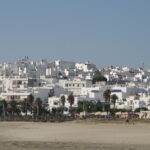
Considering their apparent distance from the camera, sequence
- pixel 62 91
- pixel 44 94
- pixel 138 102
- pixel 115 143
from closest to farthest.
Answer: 1. pixel 115 143
2. pixel 138 102
3. pixel 44 94
4. pixel 62 91

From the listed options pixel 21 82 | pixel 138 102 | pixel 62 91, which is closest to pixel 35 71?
pixel 21 82

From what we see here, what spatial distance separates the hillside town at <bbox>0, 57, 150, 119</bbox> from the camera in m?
85.2

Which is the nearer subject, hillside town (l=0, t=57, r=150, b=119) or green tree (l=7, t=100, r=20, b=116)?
green tree (l=7, t=100, r=20, b=116)

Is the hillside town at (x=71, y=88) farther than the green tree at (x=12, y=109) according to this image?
Yes

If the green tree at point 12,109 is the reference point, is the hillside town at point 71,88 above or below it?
above

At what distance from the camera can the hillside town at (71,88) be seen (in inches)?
3354

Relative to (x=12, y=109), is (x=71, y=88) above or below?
above

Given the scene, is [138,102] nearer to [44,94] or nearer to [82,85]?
[44,94]

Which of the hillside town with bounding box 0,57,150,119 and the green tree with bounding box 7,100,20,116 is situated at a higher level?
the hillside town with bounding box 0,57,150,119

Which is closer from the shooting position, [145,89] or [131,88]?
[131,88]

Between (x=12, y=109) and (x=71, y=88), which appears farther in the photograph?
(x=71, y=88)

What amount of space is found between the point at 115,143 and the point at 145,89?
93.3 metres

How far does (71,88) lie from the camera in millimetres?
122438

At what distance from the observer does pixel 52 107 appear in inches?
3546
